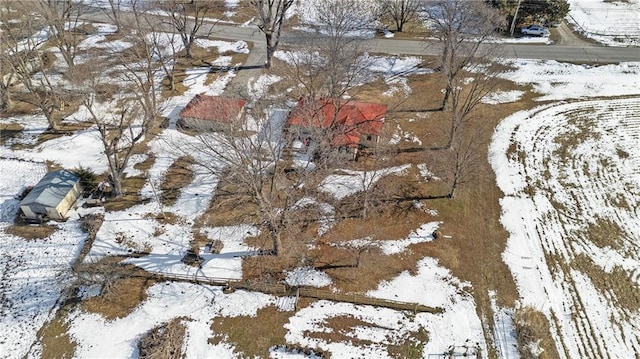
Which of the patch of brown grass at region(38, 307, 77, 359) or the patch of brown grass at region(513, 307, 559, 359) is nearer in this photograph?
A: the patch of brown grass at region(38, 307, 77, 359)

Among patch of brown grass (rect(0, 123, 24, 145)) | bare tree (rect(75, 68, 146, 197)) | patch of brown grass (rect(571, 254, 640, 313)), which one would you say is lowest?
patch of brown grass (rect(571, 254, 640, 313))

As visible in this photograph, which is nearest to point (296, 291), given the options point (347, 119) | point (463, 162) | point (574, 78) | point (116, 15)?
point (463, 162)

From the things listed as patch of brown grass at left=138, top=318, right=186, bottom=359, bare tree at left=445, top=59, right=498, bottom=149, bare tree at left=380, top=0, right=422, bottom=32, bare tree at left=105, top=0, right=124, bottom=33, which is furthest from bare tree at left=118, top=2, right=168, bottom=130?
bare tree at left=380, top=0, right=422, bottom=32

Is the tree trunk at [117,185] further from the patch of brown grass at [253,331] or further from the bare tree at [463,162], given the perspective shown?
the bare tree at [463,162]

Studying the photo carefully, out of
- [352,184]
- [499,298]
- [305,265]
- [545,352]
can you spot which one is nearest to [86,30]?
[352,184]

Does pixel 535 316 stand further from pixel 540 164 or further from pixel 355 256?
pixel 540 164

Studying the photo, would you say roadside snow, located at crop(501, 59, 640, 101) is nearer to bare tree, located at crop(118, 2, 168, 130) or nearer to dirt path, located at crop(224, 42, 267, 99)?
dirt path, located at crop(224, 42, 267, 99)
